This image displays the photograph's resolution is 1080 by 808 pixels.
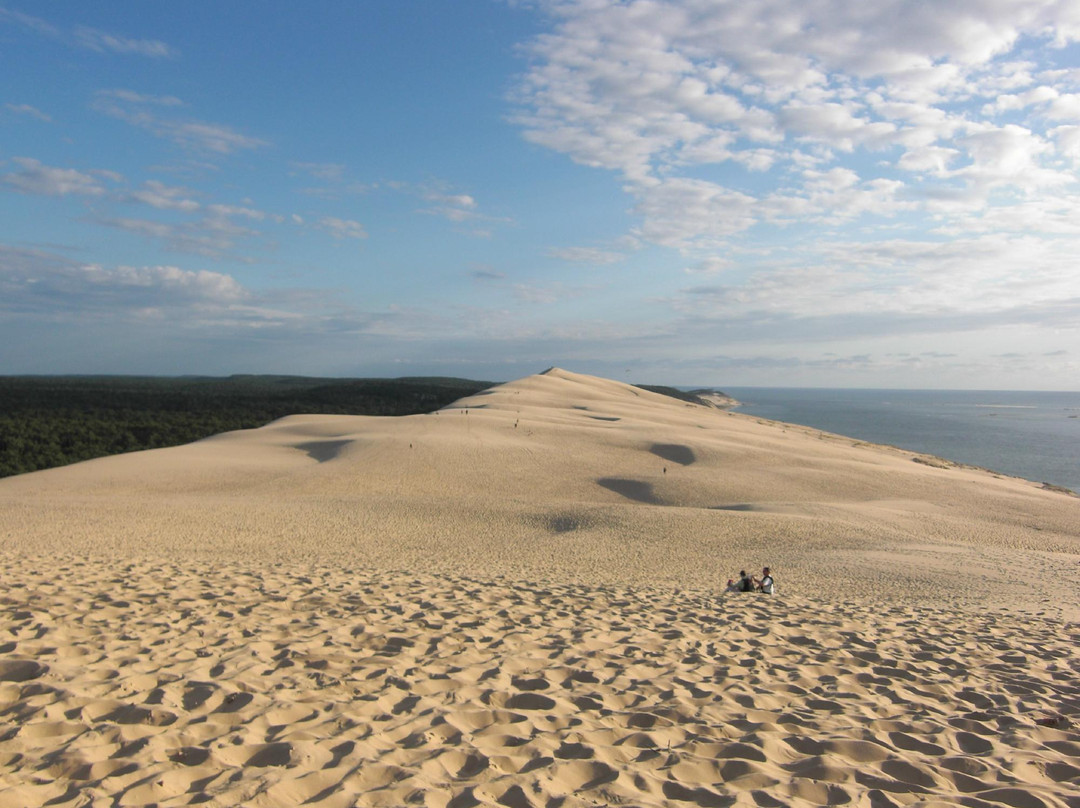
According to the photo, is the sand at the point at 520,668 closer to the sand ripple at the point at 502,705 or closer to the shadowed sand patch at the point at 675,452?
the sand ripple at the point at 502,705

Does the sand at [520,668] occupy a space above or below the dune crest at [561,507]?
above

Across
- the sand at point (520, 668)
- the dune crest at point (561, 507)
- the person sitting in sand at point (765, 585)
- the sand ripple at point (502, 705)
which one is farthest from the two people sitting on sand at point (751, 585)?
the sand ripple at point (502, 705)

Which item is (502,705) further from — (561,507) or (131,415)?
(131,415)

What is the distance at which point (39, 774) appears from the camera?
4113 mm

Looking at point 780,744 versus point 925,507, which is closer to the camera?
point 780,744

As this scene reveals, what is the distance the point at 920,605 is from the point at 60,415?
6333 cm

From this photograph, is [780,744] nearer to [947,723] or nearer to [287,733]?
[947,723]

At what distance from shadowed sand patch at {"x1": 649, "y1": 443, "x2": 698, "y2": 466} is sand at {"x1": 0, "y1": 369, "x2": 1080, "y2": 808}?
1300 centimetres

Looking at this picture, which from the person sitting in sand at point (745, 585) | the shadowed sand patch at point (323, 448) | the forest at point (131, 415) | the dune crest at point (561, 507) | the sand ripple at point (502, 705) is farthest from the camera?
the forest at point (131, 415)

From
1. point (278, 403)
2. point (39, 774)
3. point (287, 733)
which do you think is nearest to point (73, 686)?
point (39, 774)

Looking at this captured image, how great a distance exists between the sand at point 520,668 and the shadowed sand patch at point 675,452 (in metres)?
13.0

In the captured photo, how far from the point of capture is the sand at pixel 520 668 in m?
4.28

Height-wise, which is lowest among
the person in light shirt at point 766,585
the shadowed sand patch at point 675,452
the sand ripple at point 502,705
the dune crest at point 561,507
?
the dune crest at point 561,507

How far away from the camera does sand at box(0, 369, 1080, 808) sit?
4281 mm
